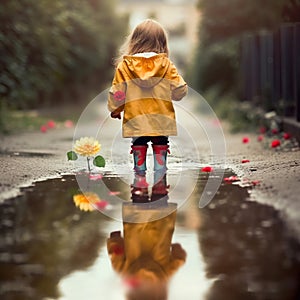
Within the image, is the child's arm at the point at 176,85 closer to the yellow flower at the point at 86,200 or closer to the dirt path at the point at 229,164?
the dirt path at the point at 229,164

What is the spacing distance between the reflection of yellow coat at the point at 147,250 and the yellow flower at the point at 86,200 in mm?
436

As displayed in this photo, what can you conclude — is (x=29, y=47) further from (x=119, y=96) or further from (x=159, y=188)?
(x=159, y=188)

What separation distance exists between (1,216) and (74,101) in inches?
1091

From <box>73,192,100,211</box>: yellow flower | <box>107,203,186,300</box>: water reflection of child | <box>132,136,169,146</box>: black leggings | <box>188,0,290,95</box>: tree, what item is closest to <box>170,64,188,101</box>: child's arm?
<box>132,136,169,146</box>: black leggings

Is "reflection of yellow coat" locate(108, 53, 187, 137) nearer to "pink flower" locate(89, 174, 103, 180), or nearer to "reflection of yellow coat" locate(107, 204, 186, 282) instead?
"pink flower" locate(89, 174, 103, 180)

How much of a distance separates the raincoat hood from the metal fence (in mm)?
3860

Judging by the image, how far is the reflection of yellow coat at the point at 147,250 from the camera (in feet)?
13.3

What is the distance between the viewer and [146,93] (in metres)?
7.61

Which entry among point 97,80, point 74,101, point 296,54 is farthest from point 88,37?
point 296,54

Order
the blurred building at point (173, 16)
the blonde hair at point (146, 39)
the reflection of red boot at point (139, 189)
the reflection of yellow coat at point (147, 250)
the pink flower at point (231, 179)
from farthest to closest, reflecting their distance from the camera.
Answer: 1. the blurred building at point (173, 16)
2. the blonde hair at point (146, 39)
3. the pink flower at point (231, 179)
4. the reflection of red boot at point (139, 189)
5. the reflection of yellow coat at point (147, 250)

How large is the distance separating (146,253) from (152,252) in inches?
1.5

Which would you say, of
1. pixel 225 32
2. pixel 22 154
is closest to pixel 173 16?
pixel 225 32

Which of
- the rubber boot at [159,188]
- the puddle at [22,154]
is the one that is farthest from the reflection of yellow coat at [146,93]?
the puddle at [22,154]

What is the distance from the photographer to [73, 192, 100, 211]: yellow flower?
19.3 feet
